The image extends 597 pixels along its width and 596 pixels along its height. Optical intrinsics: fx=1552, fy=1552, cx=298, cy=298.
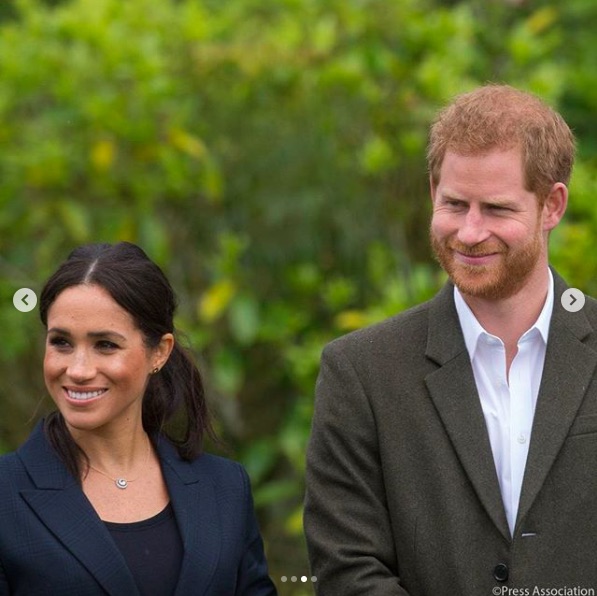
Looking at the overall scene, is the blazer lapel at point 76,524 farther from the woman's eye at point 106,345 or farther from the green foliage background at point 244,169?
the green foliage background at point 244,169

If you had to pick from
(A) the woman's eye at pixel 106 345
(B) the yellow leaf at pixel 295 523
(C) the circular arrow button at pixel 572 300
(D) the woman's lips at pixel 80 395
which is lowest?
(B) the yellow leaf at pixel 295 523

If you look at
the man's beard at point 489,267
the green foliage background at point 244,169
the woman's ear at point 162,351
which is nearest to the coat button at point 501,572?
the man's beard at point 489,267

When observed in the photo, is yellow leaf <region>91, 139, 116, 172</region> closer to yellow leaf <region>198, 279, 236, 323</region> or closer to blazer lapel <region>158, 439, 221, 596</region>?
yellow leaf <region>198, 279, 236, 323</region>

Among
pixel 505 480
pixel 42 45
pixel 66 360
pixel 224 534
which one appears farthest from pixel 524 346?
pixel 42 45

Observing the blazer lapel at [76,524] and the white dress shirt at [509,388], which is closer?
the blazer lapel at [76,524]

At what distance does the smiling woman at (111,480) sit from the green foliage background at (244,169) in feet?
8.37

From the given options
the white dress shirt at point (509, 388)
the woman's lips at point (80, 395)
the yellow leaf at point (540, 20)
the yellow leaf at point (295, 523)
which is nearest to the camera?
the woman's lips at point (80, 395)

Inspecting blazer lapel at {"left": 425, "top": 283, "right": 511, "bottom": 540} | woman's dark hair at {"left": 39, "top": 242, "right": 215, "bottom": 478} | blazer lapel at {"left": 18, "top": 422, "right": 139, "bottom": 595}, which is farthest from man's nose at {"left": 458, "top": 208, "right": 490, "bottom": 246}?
blazer lapel at {"left": 18, "top": 422, "right": 139, "bottom": 595}

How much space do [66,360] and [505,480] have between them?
1.04 meters

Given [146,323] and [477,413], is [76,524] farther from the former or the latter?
[477,413]

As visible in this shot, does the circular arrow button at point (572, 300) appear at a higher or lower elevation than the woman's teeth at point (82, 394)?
higher

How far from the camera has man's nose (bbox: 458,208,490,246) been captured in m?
3.50

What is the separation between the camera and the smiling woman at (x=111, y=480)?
3383 millimetres

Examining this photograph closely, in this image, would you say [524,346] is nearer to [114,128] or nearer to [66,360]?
[66,360]
